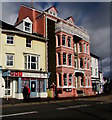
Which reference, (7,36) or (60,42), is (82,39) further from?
(7,36)

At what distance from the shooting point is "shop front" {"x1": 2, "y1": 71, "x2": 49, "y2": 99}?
22.8 metres

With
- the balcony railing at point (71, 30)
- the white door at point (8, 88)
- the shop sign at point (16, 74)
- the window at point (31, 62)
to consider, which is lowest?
the white door at point (8, 88)

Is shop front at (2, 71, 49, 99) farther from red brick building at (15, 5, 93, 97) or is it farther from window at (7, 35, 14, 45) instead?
window at (7, 35, 14, 45)

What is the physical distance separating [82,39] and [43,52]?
921 centimetres

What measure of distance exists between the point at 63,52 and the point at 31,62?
547cm

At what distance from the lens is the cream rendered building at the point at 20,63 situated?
22.9m

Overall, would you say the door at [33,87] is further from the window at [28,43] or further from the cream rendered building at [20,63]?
the window at [28,43]

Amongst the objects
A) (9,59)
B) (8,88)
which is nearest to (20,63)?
(9,59)

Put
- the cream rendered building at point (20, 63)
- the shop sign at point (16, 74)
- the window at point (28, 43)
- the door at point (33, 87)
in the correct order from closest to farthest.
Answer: the shop sign at point (16, 74), the cream rendered building at point (20, 63), the door at point (33, 87), the window at point (28, 43)

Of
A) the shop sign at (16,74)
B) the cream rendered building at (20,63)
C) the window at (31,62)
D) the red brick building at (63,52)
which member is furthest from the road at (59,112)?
the red brick building at (63,52)

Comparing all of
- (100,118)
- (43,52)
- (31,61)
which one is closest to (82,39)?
(43,52)

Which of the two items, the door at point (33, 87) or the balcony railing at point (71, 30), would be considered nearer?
the door at point (33, 87)

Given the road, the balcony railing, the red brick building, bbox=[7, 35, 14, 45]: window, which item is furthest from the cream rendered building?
the road

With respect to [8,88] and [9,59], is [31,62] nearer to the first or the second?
A: [9,59]
